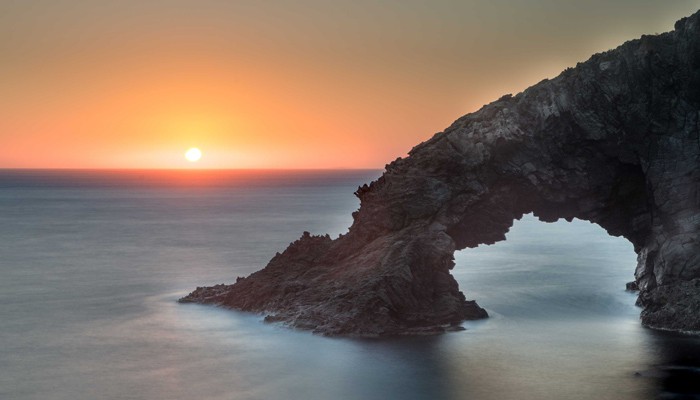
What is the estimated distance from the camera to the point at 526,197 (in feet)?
219

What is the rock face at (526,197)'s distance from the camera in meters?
58.1

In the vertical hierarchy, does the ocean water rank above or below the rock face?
below

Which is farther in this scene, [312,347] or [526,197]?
[526,197]

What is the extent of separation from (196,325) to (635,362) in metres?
29.5

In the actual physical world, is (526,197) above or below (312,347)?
above

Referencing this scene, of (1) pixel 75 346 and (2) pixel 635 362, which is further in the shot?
(1) pixel 75 346

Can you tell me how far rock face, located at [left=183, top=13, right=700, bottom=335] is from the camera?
191ft

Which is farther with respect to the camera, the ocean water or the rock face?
the rock face

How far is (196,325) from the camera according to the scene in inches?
2386

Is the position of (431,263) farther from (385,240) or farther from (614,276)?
(614,276)

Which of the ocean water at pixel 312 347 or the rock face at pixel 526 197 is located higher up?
the rock face at pixel 526 197

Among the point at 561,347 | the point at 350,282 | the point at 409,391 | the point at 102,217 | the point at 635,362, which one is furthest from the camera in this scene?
the point at 102,217

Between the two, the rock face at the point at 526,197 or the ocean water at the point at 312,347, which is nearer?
the ocean water at the point at 312,347

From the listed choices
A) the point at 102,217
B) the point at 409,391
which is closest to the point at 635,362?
the point at 409,391
